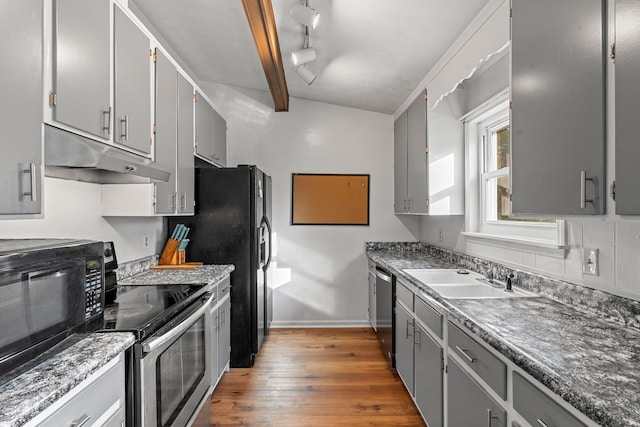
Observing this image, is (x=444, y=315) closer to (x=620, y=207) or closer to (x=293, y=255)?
(x=620, y=207)

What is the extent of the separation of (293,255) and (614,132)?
3.40 meters

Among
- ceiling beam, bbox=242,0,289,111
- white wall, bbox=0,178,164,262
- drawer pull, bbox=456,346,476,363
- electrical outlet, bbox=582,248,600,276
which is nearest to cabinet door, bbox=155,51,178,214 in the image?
white wall, bbox=0,178,164,262

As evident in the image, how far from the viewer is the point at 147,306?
171 cm

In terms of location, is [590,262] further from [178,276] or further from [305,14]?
[178,276]

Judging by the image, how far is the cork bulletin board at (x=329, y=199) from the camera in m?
4.12

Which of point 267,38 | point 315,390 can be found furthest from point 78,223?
point 315,390

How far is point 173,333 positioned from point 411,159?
8.51 feet

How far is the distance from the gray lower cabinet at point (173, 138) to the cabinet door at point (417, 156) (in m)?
1.92

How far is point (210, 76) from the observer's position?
3875 mm

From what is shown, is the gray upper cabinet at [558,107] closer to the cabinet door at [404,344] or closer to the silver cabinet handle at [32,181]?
the cabinet door at [404,344]

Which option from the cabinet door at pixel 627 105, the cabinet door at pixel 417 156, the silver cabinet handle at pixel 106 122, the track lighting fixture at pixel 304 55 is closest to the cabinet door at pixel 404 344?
the cabinet door at pixel 417 156

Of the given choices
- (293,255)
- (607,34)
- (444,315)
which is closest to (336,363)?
(293,255)

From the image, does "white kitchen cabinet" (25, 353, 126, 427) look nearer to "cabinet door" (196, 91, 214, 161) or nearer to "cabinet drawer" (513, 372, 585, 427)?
"cabinet drawer" (513, 372, 585, 427)

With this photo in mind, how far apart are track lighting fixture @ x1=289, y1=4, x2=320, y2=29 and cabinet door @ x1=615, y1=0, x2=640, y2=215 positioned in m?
1.45
